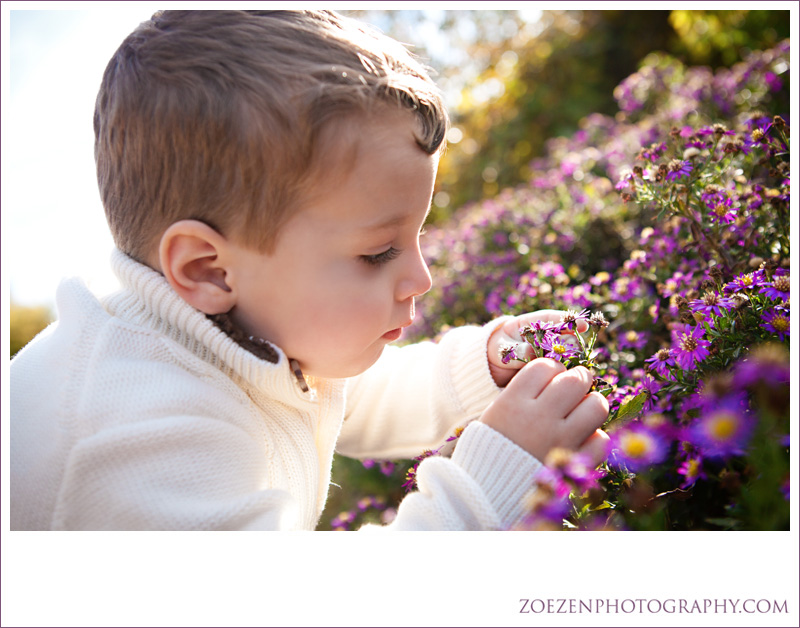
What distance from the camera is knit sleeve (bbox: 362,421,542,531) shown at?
3.55 feet

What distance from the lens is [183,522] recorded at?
1.09 meters

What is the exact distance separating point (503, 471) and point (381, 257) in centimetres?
50

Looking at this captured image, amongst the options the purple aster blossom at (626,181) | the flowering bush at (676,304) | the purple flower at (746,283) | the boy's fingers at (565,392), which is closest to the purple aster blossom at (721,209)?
the flowering bush at (676,304)

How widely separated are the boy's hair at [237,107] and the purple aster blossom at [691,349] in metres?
0.64

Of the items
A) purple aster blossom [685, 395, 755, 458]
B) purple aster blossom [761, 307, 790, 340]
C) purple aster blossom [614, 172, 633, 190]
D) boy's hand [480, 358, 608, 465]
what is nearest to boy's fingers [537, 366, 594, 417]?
boy's hand [480, 358, 608, 465]

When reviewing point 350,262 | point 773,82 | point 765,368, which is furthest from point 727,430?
point 773,82

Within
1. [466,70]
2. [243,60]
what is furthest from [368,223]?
[466,70]

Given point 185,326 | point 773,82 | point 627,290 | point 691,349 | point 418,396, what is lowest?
point 418,396

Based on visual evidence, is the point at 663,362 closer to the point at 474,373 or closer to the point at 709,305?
the point at 709,305

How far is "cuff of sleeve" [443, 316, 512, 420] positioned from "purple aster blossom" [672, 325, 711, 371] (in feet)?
1.58

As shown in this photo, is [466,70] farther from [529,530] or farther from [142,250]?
[529,530]

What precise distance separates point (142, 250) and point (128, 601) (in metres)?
0.73

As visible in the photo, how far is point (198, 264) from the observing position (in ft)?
4.37

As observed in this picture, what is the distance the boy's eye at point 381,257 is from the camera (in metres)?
1.30
